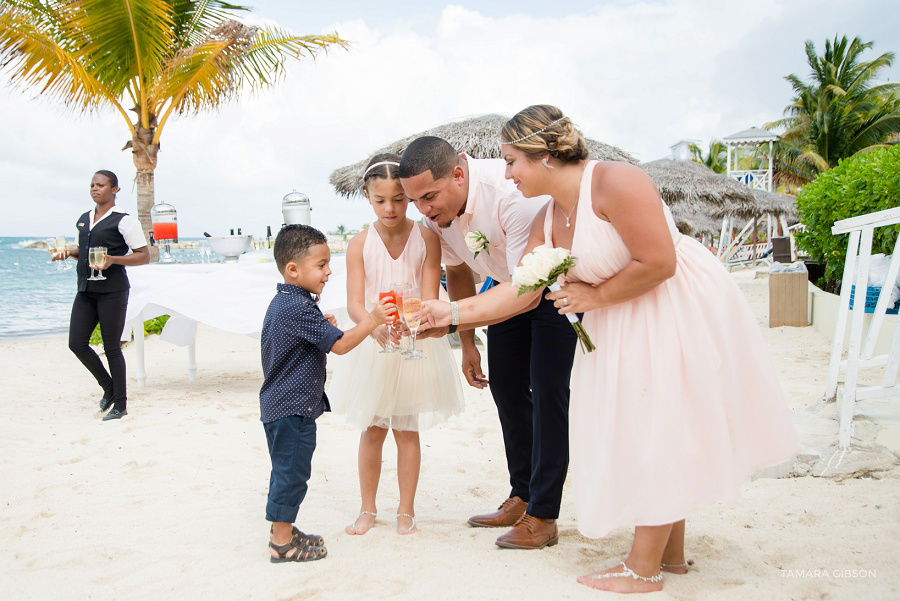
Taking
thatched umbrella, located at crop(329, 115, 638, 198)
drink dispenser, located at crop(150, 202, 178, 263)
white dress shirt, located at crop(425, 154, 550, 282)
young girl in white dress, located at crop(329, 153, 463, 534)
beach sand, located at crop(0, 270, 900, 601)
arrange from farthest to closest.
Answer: thatched umbrella, located at crop(329, 115, 638, 198), drink dispenser, located at crop(150, 202, 178, 263), young girl in white dress, located at crop(329, 153, 463, 534), white dress shirt, located at crop(425, 154, 550, 282), beach sand, located at crop(0, 270, 900, 601)

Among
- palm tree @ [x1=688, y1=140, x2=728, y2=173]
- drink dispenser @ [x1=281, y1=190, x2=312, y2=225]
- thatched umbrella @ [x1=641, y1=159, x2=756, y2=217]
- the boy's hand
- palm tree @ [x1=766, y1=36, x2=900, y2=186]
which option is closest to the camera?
the boy's hand

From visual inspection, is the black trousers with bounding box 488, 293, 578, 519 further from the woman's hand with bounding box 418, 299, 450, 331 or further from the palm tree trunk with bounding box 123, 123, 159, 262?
the palm tree trunk with bounding box 123, 123, 159, 262

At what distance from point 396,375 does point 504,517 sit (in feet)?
2.94

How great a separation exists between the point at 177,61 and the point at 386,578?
11976 millimetres

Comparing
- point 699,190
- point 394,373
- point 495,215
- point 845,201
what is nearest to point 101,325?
point 394,373

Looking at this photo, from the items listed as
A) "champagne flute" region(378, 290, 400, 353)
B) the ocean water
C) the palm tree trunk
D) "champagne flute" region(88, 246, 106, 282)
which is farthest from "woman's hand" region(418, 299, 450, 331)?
the palm tree trunk

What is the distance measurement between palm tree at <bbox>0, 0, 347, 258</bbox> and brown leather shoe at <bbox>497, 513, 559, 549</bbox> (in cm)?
1163

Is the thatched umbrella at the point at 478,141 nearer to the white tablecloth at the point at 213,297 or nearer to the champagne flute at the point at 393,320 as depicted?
the white tablecloth at the point at 213,297

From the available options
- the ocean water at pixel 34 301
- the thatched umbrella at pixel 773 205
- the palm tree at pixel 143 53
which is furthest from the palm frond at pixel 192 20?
the thatched umbrella at pixel 773 205

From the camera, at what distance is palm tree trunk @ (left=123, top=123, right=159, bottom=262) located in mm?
13297

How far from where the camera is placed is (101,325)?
617cm

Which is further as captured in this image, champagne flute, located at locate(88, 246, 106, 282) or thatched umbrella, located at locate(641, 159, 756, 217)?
thatched umbrella, located at locate(641, 159, 756, 217)

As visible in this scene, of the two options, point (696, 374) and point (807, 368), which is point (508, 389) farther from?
point (807, 368)

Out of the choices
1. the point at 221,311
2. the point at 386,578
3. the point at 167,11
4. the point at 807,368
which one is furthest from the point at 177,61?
the point at 386,578
